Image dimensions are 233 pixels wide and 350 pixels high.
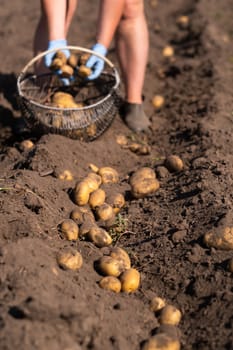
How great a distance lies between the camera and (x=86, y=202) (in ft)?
10.5

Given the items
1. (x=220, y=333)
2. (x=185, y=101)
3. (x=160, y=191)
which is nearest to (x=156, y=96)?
(x=185, y=101)

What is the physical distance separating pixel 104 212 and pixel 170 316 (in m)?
0.81

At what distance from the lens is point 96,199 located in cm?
319

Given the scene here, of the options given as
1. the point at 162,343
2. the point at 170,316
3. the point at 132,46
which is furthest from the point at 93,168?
the point at 162,343

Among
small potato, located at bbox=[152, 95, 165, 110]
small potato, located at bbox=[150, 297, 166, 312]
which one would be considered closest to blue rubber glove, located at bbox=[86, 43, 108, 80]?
small potato, located at bbox=[152, 95, 165, 110]

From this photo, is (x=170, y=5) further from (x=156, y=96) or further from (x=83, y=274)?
(x=83, y=274)

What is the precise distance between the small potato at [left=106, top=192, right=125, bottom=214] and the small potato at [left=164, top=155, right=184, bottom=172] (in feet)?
1.44

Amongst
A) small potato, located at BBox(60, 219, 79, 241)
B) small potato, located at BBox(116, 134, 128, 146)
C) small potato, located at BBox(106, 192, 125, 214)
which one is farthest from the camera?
small potato, located at BBox(116, 134, 128, 146)

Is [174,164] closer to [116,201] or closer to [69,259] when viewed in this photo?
[116,201]

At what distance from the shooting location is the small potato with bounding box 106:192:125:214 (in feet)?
10.6

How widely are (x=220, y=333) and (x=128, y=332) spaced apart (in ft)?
1.21

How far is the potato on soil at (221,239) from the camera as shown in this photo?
8.84ft

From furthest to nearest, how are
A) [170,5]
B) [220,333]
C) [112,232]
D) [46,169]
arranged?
[170,5] → [46,169] → [112,232] → [220,333]

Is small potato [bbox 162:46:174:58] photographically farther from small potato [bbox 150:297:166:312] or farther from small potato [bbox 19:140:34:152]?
small potato [bbox 150:297:166:312]
